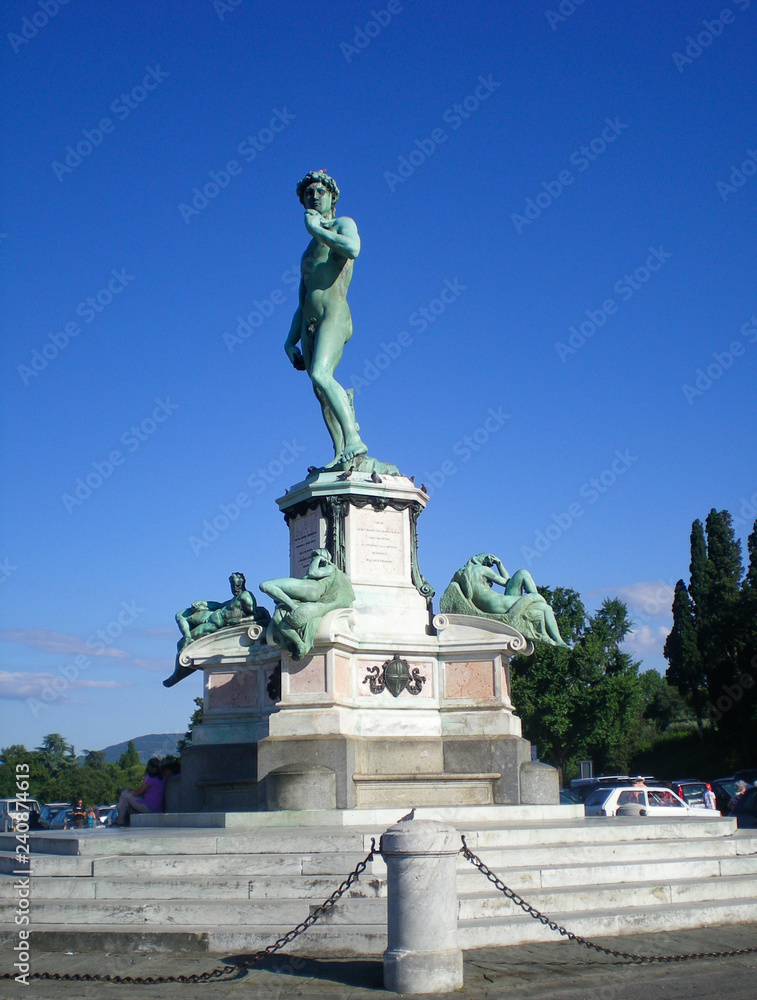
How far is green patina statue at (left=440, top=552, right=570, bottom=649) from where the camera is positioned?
47.7 feet

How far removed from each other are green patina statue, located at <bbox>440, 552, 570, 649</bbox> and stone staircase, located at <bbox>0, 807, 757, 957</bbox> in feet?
14.4

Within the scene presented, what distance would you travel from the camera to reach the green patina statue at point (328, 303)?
1500 cm

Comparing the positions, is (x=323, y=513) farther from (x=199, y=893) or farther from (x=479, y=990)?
(x=479, y=990)

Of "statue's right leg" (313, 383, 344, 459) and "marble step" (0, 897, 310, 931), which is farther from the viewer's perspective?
"statue's right leg" (313, 383, 344, 459)

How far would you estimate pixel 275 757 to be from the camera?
39.8 ft

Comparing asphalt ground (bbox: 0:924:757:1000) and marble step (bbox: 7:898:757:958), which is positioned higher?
marble step (bbox: 7:898:757:958)

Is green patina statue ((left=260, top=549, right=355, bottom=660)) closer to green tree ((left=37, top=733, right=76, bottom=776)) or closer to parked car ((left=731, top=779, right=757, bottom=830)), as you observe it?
parked car ((left=731, top=779, right=757, bottom=830))

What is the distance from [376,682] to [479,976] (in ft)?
23.2

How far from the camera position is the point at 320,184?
607 inches

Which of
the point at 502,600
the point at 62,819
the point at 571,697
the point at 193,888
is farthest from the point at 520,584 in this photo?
the point at 571,697

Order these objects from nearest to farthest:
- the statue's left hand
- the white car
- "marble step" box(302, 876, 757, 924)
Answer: "marble step" box(302, 876, 757, 924)
the statue's left hand
the white car

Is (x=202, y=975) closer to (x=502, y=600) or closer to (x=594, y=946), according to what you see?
(x=594, y=946)

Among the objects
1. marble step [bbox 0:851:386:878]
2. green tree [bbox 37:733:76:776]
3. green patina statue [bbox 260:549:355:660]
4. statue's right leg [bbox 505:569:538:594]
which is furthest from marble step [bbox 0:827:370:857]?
green tree [bbox 37:733:76:776]

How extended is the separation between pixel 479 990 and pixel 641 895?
9.38 ft
